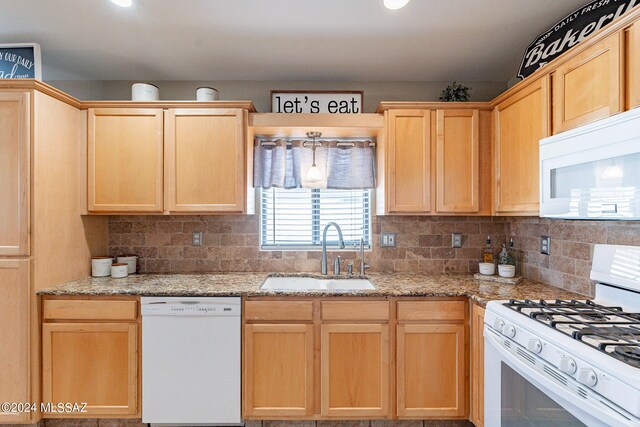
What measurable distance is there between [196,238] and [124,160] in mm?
765

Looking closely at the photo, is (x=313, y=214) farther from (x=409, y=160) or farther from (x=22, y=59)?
(x=22, y=59)

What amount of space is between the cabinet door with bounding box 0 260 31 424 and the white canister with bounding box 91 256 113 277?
0.46 meters

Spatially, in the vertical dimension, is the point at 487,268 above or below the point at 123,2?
below

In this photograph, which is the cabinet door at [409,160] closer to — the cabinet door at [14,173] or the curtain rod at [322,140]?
the curtain rod at [322,140]

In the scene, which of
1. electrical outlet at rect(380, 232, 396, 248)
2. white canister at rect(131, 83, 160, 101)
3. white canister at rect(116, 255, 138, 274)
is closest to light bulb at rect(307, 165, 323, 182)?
electrical outlet at rect(380, 232, 396, 248)

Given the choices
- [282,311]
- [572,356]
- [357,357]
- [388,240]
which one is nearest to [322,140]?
[388,240]

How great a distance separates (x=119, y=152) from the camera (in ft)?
7.89

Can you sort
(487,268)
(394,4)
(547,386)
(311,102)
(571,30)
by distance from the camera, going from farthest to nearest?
(311,102) → (487,268) → (571,30) → (394,4) → (547,386)

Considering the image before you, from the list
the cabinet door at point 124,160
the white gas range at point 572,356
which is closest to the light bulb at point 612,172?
the white gas range at point 572,356

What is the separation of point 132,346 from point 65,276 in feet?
2.30

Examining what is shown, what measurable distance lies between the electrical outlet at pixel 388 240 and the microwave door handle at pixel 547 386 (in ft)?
3.70

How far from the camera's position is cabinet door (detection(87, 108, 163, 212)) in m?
2.40

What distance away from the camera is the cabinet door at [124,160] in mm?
2400

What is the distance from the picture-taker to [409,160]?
2.42m
